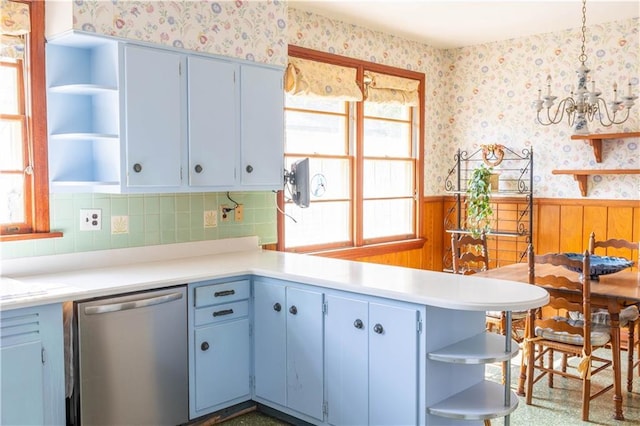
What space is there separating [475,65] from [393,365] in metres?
3.94

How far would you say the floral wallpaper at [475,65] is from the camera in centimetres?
365

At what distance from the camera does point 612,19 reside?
4891 mm

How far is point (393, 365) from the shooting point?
2.76m

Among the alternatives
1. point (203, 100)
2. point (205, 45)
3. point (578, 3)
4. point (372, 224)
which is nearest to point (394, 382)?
point (203, 100)

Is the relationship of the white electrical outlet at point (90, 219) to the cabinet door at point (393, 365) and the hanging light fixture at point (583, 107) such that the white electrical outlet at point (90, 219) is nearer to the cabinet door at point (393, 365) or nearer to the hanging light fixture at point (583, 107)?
the cabinet door at point (393, 365)

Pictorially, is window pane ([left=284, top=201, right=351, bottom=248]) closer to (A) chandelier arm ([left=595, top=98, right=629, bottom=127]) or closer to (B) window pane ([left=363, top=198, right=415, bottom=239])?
(B) window pane ([left=363, top=198, right=415, bottom=239])

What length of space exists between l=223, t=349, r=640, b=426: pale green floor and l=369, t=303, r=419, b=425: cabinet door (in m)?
0.82

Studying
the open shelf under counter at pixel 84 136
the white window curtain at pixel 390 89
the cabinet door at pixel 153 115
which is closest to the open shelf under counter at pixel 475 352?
the cabinet door at pixel 153 115

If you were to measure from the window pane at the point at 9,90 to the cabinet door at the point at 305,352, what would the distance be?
1.76 metres

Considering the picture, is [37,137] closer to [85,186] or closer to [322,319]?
[85,186]

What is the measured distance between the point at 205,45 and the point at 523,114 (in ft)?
10.6

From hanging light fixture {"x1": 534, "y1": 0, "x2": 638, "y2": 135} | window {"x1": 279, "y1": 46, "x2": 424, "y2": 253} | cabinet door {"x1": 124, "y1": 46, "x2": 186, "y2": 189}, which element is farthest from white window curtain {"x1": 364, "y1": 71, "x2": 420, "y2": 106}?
cabinet door {"x1": 124, "y1": 46, "x2": 186, "y2": 189}

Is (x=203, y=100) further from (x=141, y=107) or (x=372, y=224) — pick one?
(x=372, y=224)

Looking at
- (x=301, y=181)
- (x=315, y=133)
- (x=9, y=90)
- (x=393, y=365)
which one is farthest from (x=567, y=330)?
(x=9, y=90)
